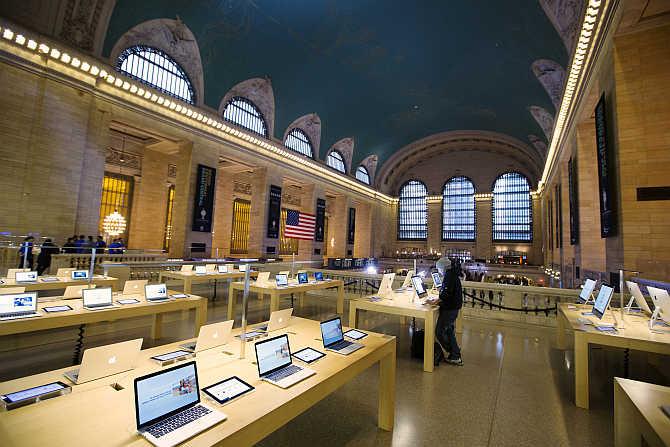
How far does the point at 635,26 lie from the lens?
22.9ft

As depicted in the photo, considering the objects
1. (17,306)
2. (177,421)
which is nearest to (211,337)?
(177,421)

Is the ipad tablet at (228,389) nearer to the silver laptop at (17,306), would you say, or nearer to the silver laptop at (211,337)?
the silver laptop at (211,337)

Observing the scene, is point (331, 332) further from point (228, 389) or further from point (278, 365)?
point (228, 389)

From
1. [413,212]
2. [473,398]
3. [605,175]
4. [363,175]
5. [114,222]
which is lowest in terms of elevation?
[473,398]

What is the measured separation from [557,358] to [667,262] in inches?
145

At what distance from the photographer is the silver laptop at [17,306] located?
3.58 m

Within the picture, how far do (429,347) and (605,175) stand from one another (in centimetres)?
692

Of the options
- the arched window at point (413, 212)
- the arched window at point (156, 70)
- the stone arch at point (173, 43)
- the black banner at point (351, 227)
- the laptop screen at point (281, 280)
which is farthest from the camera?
the arched window at point (413, 212)

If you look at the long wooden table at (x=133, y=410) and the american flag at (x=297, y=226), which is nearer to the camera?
the long wooden table at (x=133, y=410)

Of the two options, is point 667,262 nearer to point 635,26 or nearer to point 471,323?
point 471,323

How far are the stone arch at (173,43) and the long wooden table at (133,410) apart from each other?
523 inches

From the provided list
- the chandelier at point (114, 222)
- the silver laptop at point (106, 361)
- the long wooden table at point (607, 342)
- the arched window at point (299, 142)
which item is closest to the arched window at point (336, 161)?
the arched window at point (299, 142)

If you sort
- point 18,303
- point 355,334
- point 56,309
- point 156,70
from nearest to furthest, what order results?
point 355,334 → point 18,303 → point 56,309 → point 156,70

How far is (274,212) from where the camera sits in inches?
734
